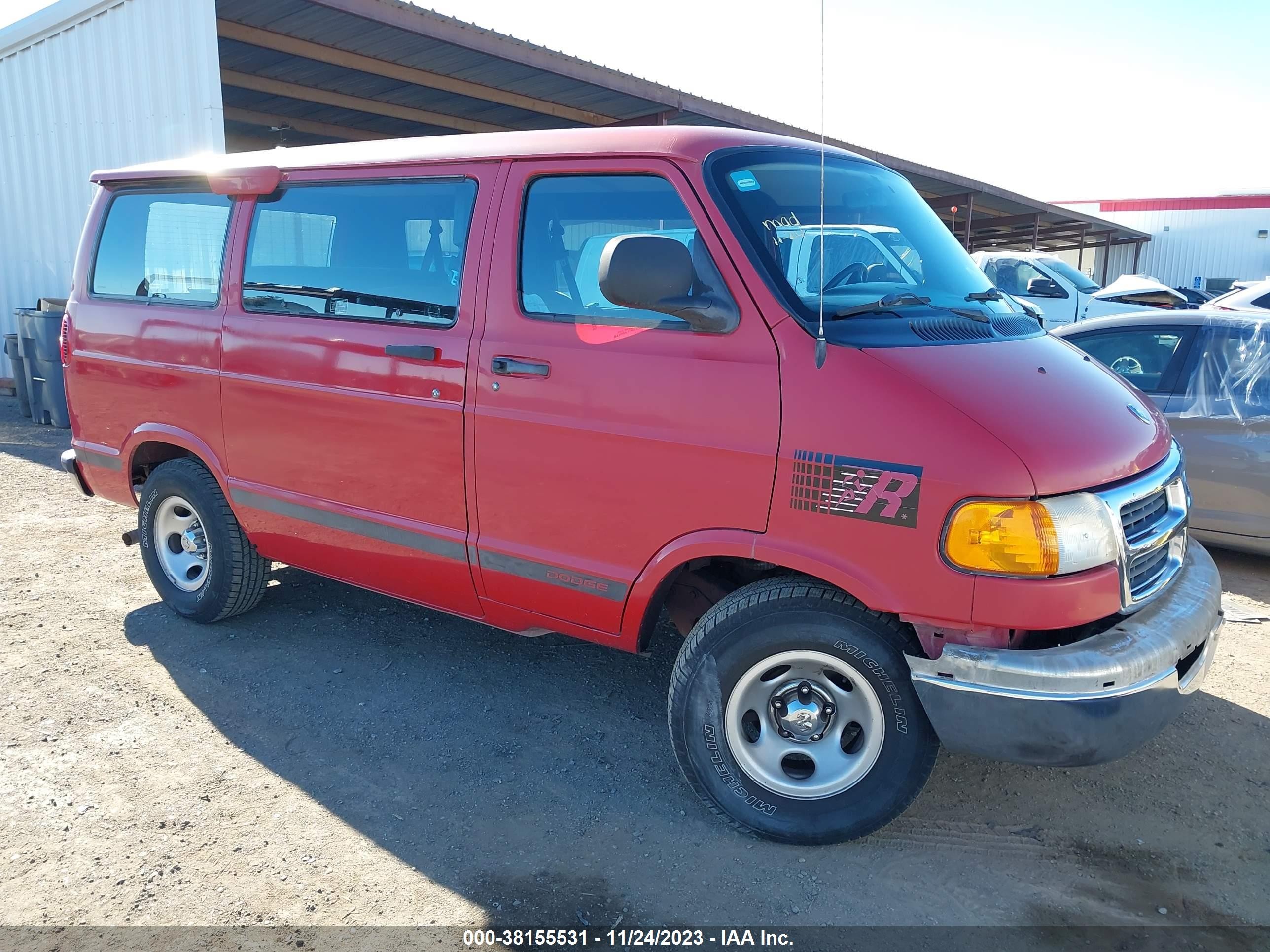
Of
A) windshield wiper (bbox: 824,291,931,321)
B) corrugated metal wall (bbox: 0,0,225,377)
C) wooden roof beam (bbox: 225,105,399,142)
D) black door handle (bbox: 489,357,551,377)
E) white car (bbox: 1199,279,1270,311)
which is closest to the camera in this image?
windshield wiper (bbox: 824,291,931,321)

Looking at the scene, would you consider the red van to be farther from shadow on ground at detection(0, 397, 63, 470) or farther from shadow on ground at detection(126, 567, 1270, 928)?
shadow on ground at detection(0, 397, 63, 470)

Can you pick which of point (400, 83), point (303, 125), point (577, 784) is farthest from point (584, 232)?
point (303, 125)

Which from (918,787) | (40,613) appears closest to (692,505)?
(918,787)

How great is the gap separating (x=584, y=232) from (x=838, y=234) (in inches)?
36.2

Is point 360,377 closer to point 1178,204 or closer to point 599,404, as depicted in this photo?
point 599,404

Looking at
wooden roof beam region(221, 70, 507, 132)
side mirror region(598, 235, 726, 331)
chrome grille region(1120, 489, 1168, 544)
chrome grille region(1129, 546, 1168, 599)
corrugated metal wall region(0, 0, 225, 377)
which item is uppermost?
wooden roof beam region(221, 70, 507, 132)

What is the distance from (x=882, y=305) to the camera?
3.09 meters

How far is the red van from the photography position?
2662 millimetres

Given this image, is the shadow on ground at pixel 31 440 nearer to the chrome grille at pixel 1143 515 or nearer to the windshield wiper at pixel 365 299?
the windshield wiper at pixel 365 299

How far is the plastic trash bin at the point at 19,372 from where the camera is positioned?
1111 cm

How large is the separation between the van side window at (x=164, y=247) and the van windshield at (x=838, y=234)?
8.78 ft

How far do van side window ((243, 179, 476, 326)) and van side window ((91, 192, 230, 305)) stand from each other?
0.30 m

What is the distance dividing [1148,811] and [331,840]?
2.89 m

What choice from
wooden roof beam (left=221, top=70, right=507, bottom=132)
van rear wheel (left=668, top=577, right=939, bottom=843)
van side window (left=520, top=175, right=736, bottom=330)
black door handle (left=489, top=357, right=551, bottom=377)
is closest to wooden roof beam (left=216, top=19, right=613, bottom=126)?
wooden roof beam (left=221, top=70, right=507, bottom=132)
